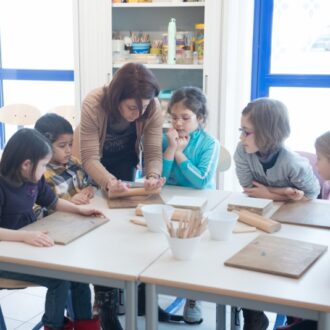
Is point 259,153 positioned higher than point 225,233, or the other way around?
point 259,153

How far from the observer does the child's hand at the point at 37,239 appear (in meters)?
1.50

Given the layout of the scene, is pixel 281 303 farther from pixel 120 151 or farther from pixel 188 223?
pixel 120 151

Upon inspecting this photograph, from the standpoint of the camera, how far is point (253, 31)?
11.0ft

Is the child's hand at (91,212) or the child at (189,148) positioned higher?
the child at (189,148)

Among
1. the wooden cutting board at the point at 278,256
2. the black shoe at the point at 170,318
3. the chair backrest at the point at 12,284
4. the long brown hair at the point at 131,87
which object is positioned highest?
the long brown hair at the point at 131,87

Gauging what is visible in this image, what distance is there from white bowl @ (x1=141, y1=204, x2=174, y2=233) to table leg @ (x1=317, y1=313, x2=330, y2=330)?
56 cm

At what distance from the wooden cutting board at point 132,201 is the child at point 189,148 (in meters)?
0.25

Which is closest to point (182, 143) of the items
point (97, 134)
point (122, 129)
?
point (122, 129)

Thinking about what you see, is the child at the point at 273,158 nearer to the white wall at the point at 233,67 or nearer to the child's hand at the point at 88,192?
the child's hand at the point at 88,192

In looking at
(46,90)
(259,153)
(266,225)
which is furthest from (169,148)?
(46,90)

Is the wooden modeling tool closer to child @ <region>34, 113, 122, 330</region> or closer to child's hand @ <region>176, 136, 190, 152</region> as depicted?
child @ <region>34, 113, 122, 330</region>

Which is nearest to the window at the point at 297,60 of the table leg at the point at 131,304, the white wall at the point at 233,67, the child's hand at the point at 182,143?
the white wall at the point at 233,67

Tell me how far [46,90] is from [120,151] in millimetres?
2088

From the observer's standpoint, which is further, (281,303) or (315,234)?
(315,234)
